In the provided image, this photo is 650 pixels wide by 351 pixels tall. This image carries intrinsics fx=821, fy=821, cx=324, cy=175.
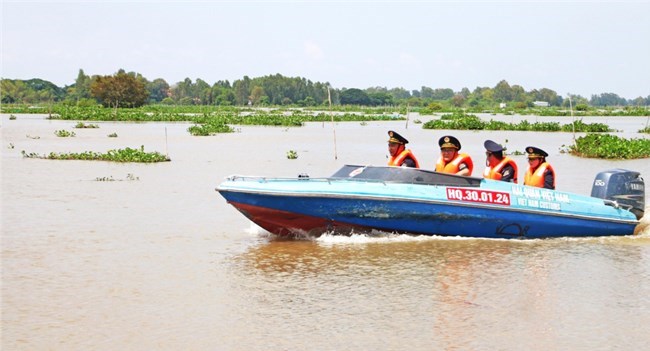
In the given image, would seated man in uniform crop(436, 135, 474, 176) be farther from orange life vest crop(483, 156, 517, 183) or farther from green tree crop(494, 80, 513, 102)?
green tree crop(494, 80, 513, 102)

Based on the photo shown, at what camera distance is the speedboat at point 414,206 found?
11.3 meters

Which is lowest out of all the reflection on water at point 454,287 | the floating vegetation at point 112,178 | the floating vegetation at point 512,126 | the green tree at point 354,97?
the reflection on water at point 454,287

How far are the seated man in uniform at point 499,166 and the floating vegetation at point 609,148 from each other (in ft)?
52.2

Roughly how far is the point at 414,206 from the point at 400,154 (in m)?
1.49

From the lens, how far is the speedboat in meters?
11.3

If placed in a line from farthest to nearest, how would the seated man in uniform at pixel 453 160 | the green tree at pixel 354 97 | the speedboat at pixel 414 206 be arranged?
1. the green tree at pixel 354 97
2. the seated man in uniform at pixel 453 160
3. the speedboat at pixel 414 206

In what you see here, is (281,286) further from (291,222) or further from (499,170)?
(499,170)

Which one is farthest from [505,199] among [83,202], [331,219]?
[83,202]

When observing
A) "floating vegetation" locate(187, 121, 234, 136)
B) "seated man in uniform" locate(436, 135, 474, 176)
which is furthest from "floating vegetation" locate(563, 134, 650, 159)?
"floating vegetation" locate(187, 121, 234, 136)

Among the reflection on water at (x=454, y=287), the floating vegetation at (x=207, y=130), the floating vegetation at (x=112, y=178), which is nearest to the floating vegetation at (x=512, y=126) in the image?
the floating vegetation at (x=207, y=130)

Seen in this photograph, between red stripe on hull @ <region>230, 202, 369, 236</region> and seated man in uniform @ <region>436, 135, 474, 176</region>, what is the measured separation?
1.71 metres

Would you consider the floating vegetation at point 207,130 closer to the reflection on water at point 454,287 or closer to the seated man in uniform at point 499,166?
the seated man in uniform at point 499,166

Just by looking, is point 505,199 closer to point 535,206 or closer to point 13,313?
point 535,206

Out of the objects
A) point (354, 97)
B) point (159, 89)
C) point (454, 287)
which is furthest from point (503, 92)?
point (454, 287)
